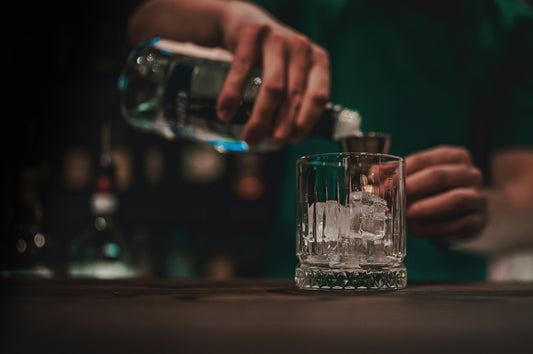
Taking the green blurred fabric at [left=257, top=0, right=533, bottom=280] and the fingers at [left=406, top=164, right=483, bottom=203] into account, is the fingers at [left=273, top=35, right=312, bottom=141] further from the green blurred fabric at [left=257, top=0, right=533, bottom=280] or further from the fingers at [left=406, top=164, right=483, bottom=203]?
the green blurred fabric at [left=257, top=0, right=533, bottom=280]

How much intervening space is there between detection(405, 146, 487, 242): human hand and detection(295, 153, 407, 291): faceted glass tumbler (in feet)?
1.49

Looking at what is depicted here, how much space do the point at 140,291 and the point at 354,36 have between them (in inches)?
77.6

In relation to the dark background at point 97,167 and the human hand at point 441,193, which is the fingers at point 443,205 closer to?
the human hand at point 441,193

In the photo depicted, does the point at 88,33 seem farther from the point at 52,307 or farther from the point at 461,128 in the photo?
the point at 52,307

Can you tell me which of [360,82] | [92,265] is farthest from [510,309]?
[360,82]

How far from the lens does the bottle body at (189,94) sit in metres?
1.22

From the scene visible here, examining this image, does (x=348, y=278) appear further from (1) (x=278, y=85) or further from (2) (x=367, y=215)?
(1) (x=278, y=85)

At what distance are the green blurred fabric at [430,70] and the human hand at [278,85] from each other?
1136mm

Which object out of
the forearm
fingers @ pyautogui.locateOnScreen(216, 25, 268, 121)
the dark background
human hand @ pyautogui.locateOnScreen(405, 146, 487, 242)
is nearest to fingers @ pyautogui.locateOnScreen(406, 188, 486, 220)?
human hand @ pyautogui.locateOnScreen(405, 146, 487, 242)

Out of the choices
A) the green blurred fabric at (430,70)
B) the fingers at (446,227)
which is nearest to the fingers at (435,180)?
the fingers at (446,227)

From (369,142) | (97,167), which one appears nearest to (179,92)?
(369,142)

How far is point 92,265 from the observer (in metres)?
1.93

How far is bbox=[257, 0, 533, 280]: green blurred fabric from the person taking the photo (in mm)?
2414

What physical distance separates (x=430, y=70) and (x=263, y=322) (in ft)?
7.36
